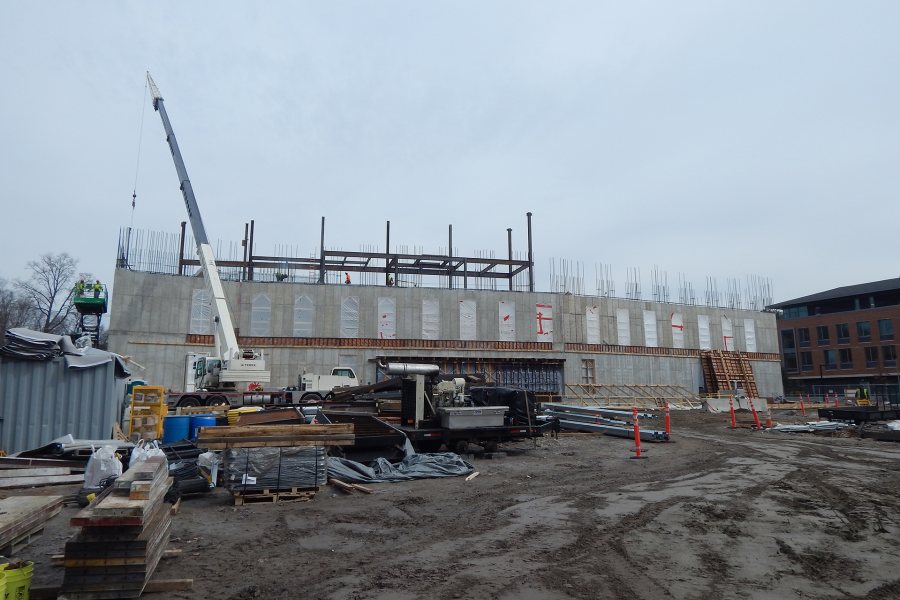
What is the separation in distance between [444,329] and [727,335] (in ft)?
73.7

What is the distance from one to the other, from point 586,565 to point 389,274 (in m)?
34.1

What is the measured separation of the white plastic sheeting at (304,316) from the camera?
107 feet

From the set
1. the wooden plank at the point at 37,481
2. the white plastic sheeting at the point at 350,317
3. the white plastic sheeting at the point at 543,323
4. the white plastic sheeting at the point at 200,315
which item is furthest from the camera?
the white plastic sheeting at the point at 543,323

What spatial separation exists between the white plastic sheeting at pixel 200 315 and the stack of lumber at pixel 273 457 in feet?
80.9

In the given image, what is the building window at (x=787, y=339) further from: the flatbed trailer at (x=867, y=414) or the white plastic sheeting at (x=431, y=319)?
the white plastic sheeting at (x=431, y=319)

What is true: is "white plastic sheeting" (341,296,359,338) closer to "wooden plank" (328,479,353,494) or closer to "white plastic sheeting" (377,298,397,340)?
"white plastic sheeting" (377,298,397,340)

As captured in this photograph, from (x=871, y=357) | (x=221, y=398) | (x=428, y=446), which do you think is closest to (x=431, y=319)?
(x=221, y=398)

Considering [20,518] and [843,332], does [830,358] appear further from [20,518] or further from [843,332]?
[20,518]

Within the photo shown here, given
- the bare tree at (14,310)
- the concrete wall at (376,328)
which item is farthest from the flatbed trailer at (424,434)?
the bare tree at (14,310)

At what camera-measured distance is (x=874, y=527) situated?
6855 mm

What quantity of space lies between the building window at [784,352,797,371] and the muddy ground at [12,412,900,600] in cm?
6306

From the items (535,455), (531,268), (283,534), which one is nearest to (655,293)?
(531,268)

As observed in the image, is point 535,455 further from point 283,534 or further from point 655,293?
point 655,293

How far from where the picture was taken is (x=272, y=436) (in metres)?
8.52
